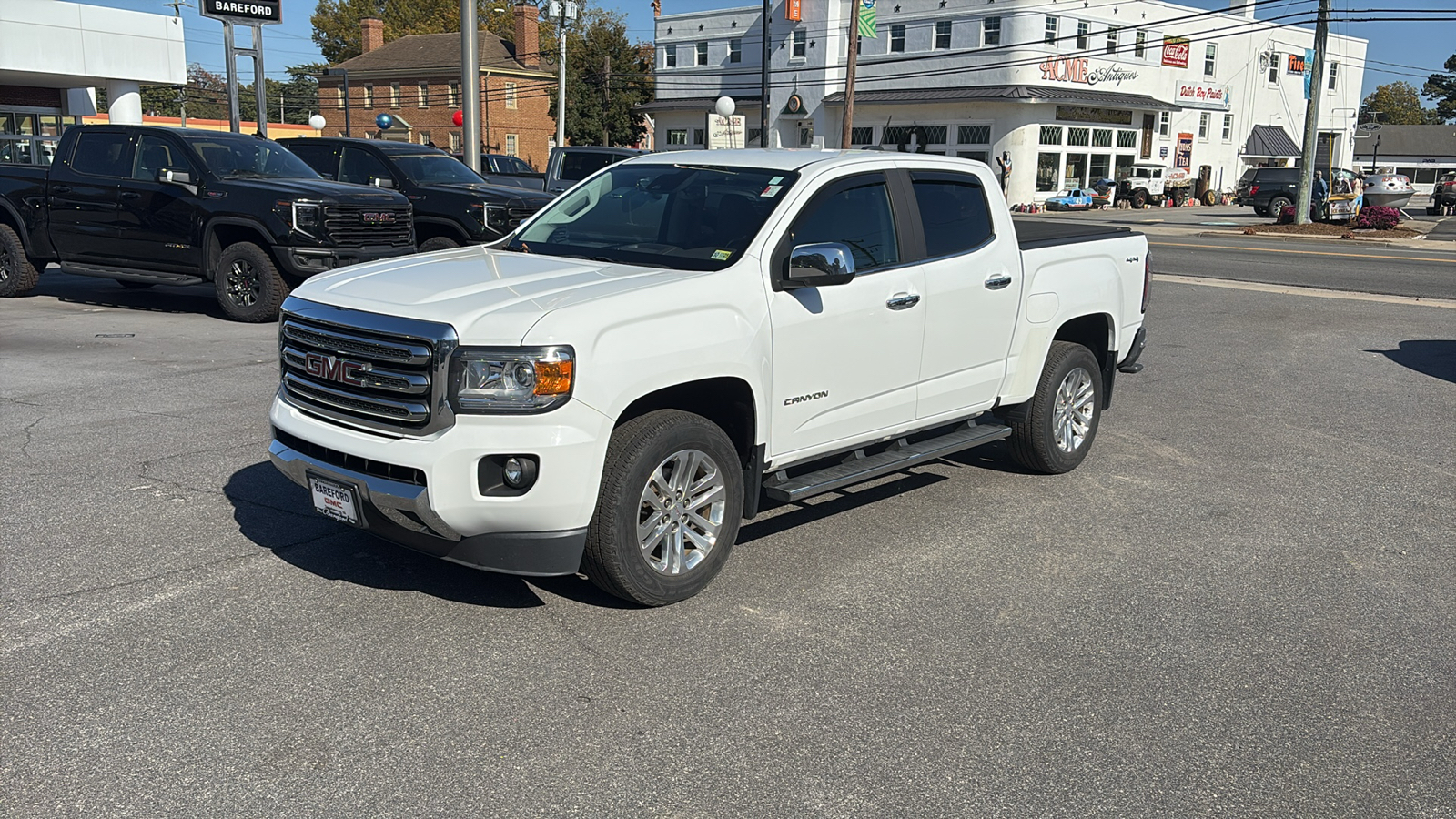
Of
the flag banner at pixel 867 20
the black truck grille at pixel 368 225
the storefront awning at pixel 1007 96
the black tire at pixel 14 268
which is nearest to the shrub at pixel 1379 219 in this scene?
the flag banner at pixel 867 20

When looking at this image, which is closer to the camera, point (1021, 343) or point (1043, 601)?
point (1043, 601)

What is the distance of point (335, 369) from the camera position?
15.9 feet

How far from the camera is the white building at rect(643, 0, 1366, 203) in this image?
180 feet

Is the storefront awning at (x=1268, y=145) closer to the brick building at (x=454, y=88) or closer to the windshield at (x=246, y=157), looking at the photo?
→ the brick building at (x=454, y=88)

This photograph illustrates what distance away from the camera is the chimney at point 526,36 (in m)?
72.6

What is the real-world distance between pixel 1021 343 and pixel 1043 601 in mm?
2065

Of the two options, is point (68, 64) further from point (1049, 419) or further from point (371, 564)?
point (1049, 419)

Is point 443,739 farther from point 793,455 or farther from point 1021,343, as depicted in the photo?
point 1021,343

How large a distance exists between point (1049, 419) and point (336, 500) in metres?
4.23

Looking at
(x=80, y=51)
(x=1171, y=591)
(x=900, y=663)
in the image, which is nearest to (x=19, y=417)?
(x=900, y=663)

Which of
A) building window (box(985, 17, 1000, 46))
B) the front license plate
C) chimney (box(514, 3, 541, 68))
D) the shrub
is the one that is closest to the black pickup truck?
the front license plate

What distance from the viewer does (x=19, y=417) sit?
811 centimetres

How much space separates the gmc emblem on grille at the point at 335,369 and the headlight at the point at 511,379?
48 cm

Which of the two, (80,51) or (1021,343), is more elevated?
(80,51)
